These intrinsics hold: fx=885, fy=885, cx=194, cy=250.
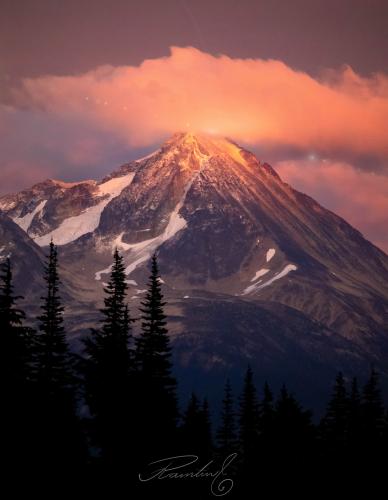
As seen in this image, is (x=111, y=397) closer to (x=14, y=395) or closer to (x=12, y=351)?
(x=12, y=351)

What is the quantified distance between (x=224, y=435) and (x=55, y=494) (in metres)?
64.6

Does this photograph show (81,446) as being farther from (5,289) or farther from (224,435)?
(224,435)

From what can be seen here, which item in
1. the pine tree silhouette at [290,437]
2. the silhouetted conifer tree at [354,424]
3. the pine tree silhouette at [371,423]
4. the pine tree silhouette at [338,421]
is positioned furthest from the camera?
the pine tree silhouette at [338,421]

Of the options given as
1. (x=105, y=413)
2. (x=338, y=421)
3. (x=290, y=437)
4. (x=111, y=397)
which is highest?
(x=338, y=421)

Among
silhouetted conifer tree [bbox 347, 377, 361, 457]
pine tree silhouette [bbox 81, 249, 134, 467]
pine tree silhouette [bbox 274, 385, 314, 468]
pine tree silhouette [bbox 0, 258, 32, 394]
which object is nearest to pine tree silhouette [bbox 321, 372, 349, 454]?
silhouetted conifer tree [bbox 347, 377, 361, 457]

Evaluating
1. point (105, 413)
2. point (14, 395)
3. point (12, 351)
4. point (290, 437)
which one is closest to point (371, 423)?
point (290, 437)

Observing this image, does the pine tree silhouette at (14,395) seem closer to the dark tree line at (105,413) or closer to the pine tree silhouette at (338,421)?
the dark tree line at (105,413)

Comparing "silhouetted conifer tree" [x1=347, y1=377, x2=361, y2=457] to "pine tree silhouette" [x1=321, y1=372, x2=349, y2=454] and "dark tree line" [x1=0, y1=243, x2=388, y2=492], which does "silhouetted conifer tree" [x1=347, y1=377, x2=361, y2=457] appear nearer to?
"pine tree silhouette" [x1=321, y1=372, x2=349, y2=454]

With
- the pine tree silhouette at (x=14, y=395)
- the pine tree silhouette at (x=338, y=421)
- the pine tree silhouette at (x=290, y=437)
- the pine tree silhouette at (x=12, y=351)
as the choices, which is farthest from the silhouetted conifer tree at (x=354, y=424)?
the pine tree silhouette at (x=14, y=395)

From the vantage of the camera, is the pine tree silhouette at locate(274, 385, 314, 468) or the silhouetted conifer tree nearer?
the pine tree silhouette at locate(274, 385, 314, 468)

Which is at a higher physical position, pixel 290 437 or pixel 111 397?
pixel 111 397

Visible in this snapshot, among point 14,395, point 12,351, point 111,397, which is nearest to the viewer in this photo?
point 14,395

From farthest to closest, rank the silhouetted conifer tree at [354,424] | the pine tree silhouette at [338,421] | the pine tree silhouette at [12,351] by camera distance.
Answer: the pine tree silhouette at [338,421] < the silhouetted conifer tree at [354,424] < the pine tree silhouette at [12,351]

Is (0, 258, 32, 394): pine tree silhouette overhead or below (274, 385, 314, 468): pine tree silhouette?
overhead
